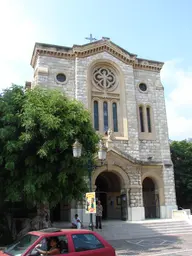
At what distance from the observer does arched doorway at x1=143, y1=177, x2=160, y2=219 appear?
24.0 m

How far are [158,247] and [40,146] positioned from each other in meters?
7.39

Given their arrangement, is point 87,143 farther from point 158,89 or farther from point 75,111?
point 158,89

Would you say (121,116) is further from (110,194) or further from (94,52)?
(110,194)

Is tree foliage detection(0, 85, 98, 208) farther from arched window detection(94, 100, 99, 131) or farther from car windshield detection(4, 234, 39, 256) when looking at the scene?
arched window detection(94, 100, 99, 131)

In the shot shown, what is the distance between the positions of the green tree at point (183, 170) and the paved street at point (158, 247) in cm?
1386

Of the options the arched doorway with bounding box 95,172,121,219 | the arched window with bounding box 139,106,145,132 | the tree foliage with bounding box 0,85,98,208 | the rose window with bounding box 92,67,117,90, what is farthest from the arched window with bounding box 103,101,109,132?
the tree foliage with bounding box 0,85,98,208

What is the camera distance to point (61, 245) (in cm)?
688

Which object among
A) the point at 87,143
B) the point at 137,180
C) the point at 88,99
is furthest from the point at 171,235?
the point at 88,99

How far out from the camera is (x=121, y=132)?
952 inches

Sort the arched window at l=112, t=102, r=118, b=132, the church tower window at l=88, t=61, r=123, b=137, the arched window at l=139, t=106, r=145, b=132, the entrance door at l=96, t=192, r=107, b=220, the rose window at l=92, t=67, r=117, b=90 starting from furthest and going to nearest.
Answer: the arched window at l=139, t=106, r=145, b=132, the rose window at l=92, t=67, r=117, b=90, the entrance door at l=96, t=192, r=107, b=220, the arched window at l=112, t=102, r=118, b=132, the church tower window at l=88, t=61, r=123, b=137

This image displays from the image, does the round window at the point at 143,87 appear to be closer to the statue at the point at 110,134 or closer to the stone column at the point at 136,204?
the statue at the point at 110,134

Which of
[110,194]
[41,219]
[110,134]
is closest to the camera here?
[41,219]

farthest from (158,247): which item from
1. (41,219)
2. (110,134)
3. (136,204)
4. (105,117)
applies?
(105,117)

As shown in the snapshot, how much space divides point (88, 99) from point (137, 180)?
788 centimetres
